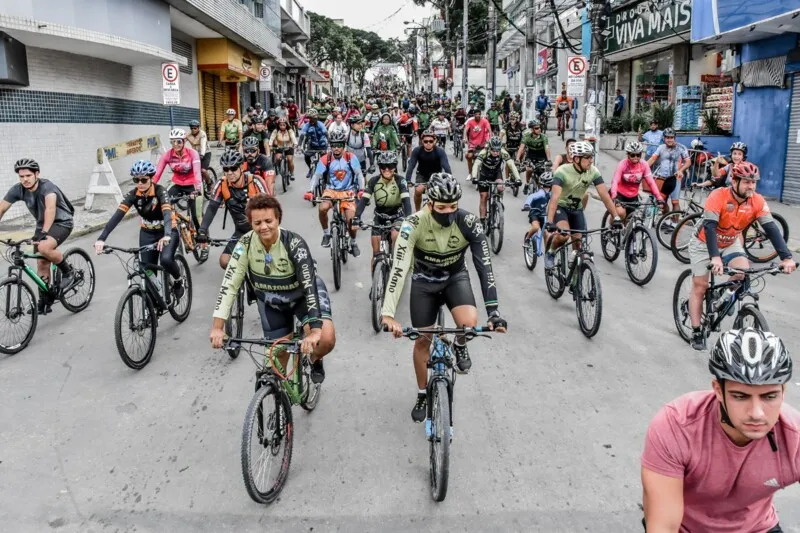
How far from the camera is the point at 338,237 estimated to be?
10.1 meters

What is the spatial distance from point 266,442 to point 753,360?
3163 millimetres

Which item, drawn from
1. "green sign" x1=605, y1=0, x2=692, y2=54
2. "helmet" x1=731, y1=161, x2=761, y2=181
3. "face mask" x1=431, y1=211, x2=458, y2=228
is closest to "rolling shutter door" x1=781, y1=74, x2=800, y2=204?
"green sign" x1=605, y1=0, x2=692, y2=54

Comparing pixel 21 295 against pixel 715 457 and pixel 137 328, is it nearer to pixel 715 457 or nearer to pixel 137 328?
pixel 137 328

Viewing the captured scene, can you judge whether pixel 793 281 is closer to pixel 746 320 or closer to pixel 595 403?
pixel 746 320

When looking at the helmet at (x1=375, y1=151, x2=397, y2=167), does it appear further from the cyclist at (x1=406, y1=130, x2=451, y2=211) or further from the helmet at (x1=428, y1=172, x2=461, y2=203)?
the helmet at (x1=428, y1=172, x2=461, y2=203)

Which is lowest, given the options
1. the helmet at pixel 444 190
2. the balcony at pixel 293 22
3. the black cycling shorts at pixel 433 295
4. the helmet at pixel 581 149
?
the black cycling shorts at pixel 433 295

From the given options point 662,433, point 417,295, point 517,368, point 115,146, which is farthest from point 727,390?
point 115,146

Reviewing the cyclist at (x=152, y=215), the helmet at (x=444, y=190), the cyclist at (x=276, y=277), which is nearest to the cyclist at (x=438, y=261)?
the helmet at (x=444, y=190)

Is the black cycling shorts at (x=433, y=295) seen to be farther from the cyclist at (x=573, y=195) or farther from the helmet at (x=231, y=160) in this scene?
the helmet at (x=231, y=160)

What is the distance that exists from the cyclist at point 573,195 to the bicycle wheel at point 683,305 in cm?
109

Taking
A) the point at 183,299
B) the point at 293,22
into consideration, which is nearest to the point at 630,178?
the point at 183,299

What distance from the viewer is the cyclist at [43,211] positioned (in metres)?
7.96

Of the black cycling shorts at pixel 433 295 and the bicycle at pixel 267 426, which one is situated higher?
the black cycling shorts at pixel 433 295

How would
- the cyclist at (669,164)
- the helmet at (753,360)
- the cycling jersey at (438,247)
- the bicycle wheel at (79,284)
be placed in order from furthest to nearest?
1. the cyclist at (669,164)
2. the bicycle wheel at (79,284)
3. the cycling jersey at (438,247)
4. the helmet at (753,360)
